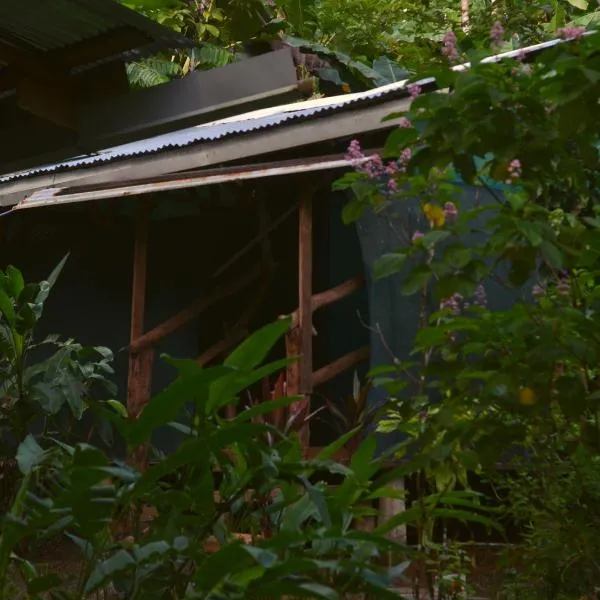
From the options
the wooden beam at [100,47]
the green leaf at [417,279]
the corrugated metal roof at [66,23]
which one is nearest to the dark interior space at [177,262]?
the wooden beam at [100,47]

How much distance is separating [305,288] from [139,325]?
1.39 meters

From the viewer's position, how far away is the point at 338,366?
7418mm

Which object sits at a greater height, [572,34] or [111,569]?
[572,34]

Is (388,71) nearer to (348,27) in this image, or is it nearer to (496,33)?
(348,27)

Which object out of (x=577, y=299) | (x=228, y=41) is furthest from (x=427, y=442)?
(x=228, y=41)

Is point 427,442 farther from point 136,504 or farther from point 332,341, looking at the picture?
point 332,341

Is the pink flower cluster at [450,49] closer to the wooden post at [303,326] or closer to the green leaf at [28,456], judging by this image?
the green leaf at [28,456]

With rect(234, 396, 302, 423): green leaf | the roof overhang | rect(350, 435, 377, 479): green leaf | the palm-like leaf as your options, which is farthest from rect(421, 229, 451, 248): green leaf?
the palm-like leaf

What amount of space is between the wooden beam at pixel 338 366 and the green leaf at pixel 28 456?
440cm

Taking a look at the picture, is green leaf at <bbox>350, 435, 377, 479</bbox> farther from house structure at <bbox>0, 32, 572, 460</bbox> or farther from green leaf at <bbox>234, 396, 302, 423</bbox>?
house structure at <bbox>0, 32, 572, 460</bbox>

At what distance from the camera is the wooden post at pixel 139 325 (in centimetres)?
773

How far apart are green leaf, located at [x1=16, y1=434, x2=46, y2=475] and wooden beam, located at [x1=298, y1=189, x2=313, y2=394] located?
13.8 ft

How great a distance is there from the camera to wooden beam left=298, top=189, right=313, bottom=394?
718cm

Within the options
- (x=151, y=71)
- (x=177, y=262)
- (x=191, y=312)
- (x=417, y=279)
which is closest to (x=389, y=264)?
(x=417, y=279)
